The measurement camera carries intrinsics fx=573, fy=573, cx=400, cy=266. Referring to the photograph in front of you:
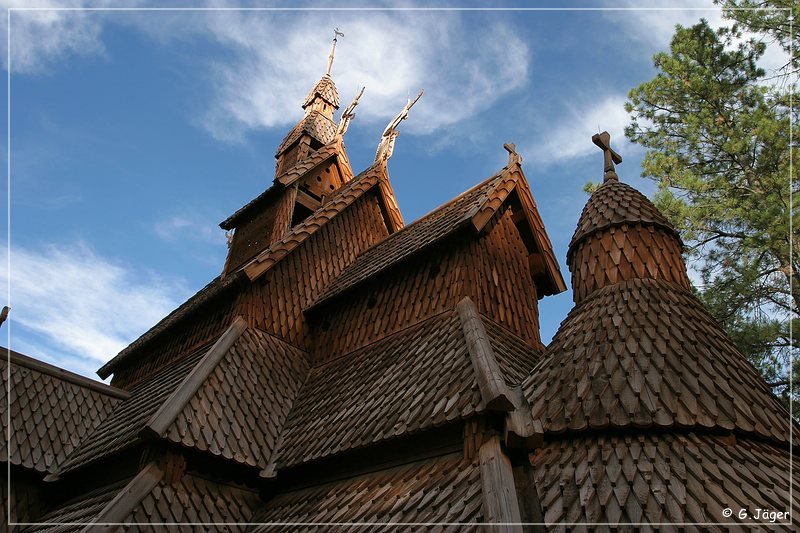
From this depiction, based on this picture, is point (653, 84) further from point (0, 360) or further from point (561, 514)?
point (0, 360)

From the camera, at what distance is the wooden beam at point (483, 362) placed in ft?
15.1

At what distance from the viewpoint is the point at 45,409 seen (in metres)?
8.75

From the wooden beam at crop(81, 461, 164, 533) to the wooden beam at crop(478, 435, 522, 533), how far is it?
3.45m

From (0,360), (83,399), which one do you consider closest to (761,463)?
(83,399)

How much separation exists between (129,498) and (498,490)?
12.2 feet

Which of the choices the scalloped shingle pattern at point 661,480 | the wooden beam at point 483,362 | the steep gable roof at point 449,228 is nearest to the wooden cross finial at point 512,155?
the steep gable roof at point 449,228

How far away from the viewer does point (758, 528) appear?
3445 millimetres

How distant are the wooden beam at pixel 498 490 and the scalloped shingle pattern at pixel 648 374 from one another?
1.65 feet

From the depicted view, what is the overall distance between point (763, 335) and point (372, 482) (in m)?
7.69

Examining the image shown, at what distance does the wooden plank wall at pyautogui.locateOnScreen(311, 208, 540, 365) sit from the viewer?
7574 millimetres

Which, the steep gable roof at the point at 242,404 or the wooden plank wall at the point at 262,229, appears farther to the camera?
the wooden plank wall at the point at 262,229

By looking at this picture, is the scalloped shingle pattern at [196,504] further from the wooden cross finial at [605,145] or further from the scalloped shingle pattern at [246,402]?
the wooden cross finial at [605,145]

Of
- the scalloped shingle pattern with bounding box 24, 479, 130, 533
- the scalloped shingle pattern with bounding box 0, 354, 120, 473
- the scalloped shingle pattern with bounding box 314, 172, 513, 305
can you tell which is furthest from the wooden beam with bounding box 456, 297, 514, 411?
the scalloped shingle pattern with bounding box 0, 354, 120, 473

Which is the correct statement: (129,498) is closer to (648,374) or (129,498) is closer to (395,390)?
(395,390)
